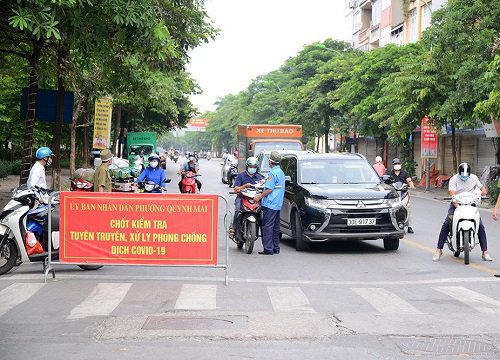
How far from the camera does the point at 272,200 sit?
1341 cm

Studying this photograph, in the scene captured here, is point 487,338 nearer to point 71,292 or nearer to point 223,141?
point 71,292

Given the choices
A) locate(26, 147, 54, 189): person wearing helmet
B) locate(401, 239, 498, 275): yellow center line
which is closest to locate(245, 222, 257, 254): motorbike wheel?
locate(401, 239, 498, 275): yellow center line

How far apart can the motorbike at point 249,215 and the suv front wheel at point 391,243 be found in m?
2.53

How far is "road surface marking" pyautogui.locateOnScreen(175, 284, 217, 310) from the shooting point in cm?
865

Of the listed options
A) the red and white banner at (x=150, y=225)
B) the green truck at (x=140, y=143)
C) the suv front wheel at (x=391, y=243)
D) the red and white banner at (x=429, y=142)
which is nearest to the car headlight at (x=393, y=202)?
the suv front wheel at (x=391, y=243)

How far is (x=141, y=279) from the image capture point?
10.7 metres

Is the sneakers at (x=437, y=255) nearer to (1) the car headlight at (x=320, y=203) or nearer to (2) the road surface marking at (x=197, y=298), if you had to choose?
(1) the car headlight at (x=320, y=203)

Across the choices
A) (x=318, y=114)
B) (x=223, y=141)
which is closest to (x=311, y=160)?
(x=318, y=114)

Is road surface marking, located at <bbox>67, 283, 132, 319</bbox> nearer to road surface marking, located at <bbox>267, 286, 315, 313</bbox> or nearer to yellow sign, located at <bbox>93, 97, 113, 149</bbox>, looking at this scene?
road surface marking, located at <bbox>267, 286, 315, 313</bbox>

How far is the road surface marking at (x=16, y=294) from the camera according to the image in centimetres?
865

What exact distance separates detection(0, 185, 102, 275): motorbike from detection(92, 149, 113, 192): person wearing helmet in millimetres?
2878

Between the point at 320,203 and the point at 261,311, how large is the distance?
18.4 feet

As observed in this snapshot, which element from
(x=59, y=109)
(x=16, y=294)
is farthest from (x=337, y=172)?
(x=59, y=109)

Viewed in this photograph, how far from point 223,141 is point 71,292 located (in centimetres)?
13215
